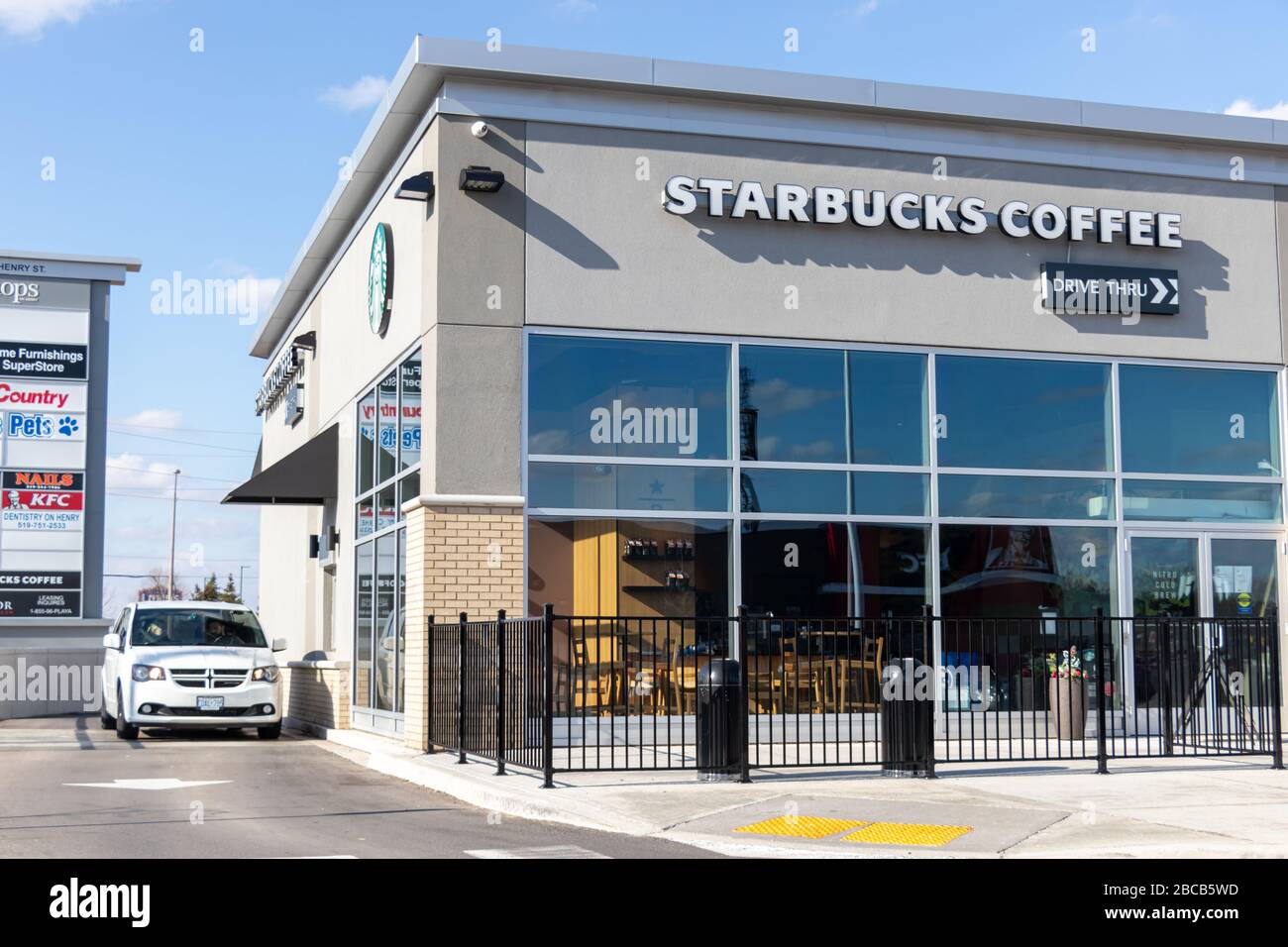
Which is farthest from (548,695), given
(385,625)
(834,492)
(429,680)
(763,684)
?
(385,625)

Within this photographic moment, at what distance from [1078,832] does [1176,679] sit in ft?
18.6

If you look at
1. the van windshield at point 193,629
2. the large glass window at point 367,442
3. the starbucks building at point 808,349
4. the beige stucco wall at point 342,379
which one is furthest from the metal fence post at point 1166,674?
the van windshield at point 193,629

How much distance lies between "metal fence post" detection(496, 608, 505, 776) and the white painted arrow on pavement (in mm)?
2787

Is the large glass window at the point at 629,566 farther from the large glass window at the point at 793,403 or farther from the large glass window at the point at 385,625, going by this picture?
the large glass window at the point at 385,625

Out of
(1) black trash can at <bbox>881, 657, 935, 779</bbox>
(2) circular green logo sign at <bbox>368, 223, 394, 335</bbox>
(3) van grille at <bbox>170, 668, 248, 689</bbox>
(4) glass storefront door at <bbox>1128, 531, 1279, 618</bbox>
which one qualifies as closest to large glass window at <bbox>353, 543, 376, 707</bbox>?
(3) van grille at <bbox>170, 668, 248, 689</bbox>

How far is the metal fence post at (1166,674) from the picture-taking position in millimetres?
14539

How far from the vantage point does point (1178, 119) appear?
1848cm

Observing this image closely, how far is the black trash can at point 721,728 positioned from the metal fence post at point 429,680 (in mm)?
4065

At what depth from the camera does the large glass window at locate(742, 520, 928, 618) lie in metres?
16.7

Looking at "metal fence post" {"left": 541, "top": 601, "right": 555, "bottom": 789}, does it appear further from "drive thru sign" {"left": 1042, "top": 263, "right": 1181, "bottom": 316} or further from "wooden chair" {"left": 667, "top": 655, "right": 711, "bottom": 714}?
"drive thru sign" {"left": 1042, "top": 263, "right": 1181, "bottom": 316}
